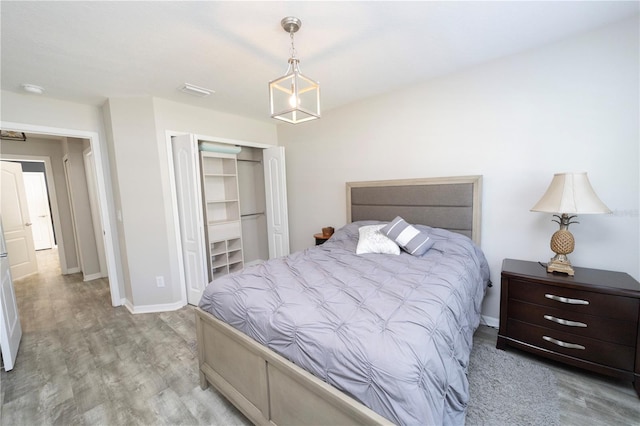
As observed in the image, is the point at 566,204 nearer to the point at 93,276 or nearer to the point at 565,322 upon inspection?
the point at 565,322

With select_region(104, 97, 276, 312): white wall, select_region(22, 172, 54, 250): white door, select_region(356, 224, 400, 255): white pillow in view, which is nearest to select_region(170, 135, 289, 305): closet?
select_region(104, 97, 276, 312): white wall

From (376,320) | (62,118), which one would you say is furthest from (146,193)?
(376,320)

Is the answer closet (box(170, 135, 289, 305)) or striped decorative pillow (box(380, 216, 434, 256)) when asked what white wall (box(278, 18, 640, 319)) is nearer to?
striped decorative pillow (box(380, 216, 434, 256))

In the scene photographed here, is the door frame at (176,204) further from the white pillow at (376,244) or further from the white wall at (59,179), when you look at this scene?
the white wall at (59,179)

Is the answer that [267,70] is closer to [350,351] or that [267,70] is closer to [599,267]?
[350,351]

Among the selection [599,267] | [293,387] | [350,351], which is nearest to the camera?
[350,351]

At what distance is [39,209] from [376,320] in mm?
9094

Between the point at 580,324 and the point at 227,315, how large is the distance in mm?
2417

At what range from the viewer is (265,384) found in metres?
1.36


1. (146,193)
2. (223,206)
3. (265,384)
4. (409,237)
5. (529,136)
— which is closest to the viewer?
(265,384)

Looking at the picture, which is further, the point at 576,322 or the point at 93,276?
the point at 93,276

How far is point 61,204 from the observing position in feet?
14.3

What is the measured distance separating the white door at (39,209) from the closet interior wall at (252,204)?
228 inches

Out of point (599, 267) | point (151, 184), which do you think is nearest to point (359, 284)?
point (599, 267)
